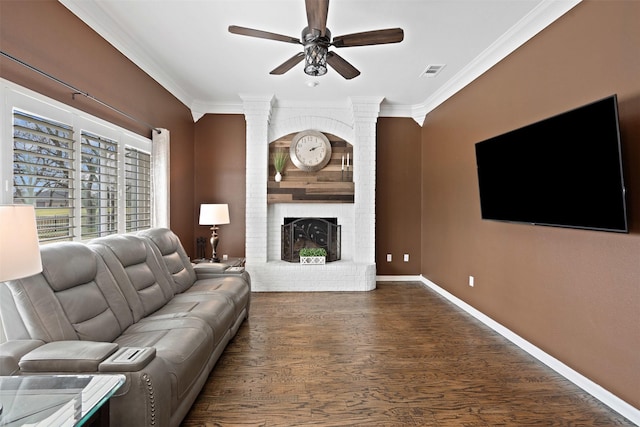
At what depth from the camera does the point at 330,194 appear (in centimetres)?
547

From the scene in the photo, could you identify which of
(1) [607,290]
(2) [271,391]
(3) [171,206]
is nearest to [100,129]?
(3) [171,206]

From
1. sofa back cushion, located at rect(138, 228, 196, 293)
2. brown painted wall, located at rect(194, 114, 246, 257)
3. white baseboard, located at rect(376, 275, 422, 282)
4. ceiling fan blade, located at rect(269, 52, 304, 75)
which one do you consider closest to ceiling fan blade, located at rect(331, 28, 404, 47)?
ceiling fan blade, located at rect(269, 52, 304, 75)

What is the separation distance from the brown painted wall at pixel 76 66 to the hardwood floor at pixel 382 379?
2.40 metres

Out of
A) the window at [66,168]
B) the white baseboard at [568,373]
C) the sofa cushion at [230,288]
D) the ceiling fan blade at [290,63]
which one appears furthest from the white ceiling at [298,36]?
the white baseboard at [568,373]

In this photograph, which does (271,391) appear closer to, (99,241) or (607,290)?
(99,241)

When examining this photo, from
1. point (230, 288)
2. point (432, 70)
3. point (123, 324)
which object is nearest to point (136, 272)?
point (123, 324)

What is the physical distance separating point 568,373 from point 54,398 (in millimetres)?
3248

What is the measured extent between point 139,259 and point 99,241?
0.35 meters

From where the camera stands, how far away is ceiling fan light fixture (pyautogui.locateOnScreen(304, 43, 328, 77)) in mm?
2590

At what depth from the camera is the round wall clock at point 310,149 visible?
218 inches

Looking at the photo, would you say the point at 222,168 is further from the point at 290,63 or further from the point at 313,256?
the point at 290,63

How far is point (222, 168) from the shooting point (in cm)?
562

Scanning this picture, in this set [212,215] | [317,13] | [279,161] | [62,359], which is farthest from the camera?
[279,161]

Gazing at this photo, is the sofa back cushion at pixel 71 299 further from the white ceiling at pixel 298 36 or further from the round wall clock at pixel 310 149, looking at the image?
the round wall clock at pixel 310 149
